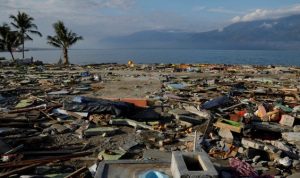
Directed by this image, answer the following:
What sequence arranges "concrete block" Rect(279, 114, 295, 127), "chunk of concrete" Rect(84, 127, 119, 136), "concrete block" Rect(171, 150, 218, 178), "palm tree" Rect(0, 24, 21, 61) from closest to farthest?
"concrete block" Rect(171, 150, 218, 178)
"chunk of concrete" Rect(84, 127, 119, 136)
"concrete block" Rect(279, 114, 295, 127)
"palm tree" Rect(0, 24, 21, 61)

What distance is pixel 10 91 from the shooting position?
58.5 ft

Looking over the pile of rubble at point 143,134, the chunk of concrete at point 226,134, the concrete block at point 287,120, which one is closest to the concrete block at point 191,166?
the pile of rubble at point 143,134

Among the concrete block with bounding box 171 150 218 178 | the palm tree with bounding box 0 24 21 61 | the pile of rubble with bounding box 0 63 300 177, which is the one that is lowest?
the pile of rubble with bounding box 0 63 300 177

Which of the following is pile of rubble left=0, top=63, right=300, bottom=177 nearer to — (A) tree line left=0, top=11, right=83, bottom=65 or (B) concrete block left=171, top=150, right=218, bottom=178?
(B) concrete block left=171, top=150, right=218, bottom=178

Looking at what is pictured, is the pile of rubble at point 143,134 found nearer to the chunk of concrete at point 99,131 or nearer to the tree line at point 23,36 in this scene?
the chunk of concrete at point 99,131

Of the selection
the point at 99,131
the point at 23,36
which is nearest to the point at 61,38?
the point at 23,36

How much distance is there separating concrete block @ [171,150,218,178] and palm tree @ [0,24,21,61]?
4568 cm

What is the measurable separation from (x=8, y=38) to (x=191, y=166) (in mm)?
46972

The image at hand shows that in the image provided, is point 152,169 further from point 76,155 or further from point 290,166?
point 290,166

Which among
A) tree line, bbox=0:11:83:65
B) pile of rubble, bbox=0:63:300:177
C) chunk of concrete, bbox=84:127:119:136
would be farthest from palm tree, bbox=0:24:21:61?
chunk of concrete, bbox=84:127:119:136

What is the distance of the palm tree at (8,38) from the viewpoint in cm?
4703

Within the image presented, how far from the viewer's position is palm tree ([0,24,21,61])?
47.0 meters

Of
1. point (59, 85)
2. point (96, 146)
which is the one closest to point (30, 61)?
point (59, 85)

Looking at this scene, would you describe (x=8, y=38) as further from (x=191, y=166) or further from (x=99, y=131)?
(x=191, y=166)
